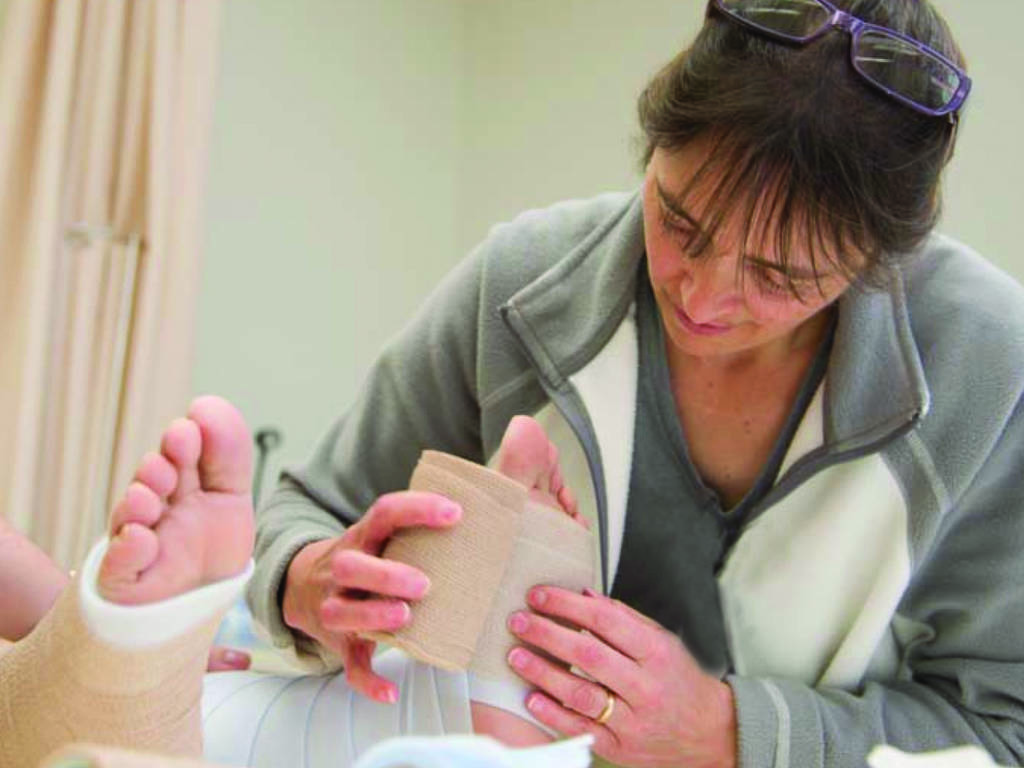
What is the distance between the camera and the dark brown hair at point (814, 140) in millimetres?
742

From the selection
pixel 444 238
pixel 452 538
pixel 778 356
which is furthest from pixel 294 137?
pixel 452 538

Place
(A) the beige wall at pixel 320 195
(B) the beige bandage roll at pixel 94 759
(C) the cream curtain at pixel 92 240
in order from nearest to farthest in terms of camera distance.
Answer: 1. (B) the beige bandage roll at pixel 94 759
2. (C) the cream curtain at pixel 92 240
3. (A) the beige wall at pixel 320 195

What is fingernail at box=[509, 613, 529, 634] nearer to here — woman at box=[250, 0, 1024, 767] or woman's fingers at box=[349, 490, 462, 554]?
woman at box=[250, 0, 1024, 767]

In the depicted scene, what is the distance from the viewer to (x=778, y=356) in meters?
1.07

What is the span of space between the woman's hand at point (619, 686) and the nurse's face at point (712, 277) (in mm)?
255

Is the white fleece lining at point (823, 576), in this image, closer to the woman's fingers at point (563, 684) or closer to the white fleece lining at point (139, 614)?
the woman's fingers at point (563, 684)

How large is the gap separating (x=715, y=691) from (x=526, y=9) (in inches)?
83.6

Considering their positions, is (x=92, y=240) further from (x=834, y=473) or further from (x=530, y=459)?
(x=834, y=473)

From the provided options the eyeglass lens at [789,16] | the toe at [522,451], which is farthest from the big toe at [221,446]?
the eyeglass lens at [789,16]

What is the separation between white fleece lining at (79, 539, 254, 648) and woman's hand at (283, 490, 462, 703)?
0.50 feet

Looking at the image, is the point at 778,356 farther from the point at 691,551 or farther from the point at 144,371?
the point at 144,371

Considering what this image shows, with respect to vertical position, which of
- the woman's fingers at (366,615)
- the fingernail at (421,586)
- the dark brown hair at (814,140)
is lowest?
the woman's fingers at (366,615)

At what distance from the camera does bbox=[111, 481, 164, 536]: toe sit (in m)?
0.64

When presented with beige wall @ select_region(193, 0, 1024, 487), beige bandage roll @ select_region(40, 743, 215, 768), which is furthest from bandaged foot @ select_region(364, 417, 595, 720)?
beige wall @ select_region(193, 0, 1024, 487)
